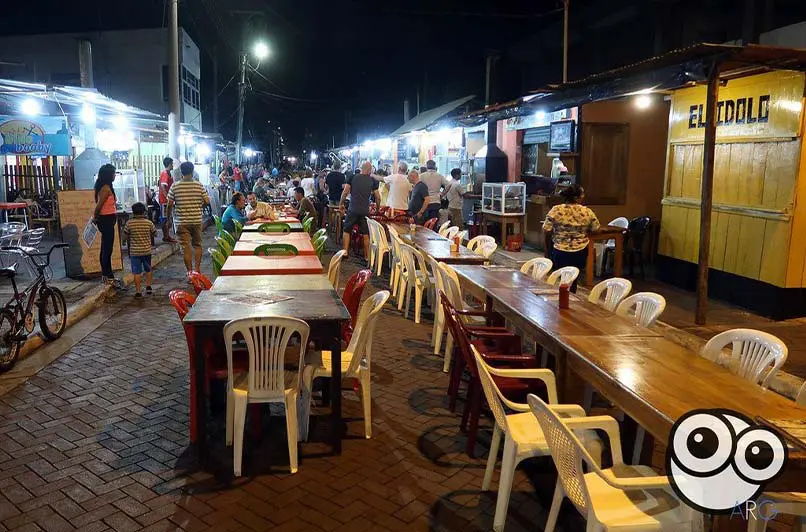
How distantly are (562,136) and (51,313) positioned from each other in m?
10.2

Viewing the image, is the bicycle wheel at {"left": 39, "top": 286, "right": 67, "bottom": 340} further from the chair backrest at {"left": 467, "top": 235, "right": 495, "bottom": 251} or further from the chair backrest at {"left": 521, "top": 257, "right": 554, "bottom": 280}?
the chair backrest at {"left": 467, "top": 235, "right": 495, "bottom": 251}

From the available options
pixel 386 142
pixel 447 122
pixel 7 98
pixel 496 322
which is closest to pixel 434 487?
pixel 496 322

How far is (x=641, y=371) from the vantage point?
3551mm

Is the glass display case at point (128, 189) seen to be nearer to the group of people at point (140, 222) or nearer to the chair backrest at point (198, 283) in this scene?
the group of people at point (140, 222)

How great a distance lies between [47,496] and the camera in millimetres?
3982

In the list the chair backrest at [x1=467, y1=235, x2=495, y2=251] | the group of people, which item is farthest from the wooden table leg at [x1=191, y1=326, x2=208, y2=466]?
the chair backrest at [x1=467, y1=235, x2=495, y2=251]

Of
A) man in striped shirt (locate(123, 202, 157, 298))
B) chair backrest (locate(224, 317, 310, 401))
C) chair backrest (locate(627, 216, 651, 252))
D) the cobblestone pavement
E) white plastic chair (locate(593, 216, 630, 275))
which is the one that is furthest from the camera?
white plastic chair (locate(593, 216, 630, 275))

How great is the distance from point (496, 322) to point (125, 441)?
3279 millimetres

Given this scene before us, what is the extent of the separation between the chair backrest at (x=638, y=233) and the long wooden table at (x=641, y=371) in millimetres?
5820

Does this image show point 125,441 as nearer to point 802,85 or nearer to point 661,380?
point 661,380

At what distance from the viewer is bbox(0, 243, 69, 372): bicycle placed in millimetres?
6227

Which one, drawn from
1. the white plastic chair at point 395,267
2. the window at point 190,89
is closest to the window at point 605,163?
the white plastic chair at point 395,267

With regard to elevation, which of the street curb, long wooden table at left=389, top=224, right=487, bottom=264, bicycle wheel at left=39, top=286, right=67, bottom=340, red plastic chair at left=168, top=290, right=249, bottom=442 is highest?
long wooden table at left=389, top=224, right=487, bottom=264

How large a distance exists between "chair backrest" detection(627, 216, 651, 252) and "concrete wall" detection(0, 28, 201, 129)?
2165 centimetres
